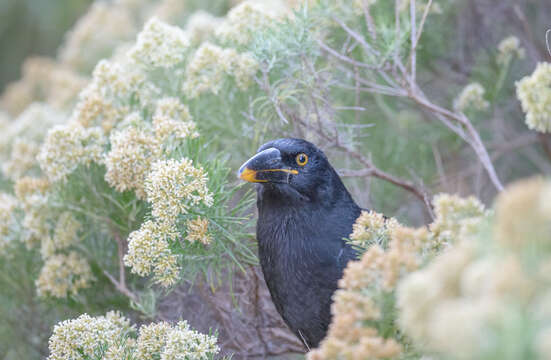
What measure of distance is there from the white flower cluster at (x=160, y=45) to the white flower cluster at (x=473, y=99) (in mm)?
1288

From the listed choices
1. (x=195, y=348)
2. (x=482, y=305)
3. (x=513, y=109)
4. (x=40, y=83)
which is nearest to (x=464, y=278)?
(x=482, y=305)

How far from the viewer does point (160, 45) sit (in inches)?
95.5

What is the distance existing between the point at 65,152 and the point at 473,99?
71.3 inches

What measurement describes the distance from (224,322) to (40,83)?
3638 mm

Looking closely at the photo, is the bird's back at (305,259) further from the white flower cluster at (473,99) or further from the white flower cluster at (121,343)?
the white flower cluster at (473,99)

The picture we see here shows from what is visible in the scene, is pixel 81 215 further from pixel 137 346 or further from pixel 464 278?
pixel 464 278

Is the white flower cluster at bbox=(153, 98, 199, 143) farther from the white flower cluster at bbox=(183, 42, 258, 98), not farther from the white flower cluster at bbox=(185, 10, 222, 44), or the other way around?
the white flower cluster at bbox=(185, 10, 222, 44)

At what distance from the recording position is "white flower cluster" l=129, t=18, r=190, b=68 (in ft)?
7.89

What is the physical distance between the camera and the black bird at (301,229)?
186 centimetres

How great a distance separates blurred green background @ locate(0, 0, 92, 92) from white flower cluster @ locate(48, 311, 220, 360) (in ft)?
15.5

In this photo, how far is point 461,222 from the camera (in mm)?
1236

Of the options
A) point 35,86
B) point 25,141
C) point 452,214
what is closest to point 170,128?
point 452,214

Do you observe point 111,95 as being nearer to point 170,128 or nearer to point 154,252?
point 170,128

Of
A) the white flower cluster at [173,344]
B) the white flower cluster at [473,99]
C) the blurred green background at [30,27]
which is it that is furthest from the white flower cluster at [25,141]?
the blurred green background at [30,27]
